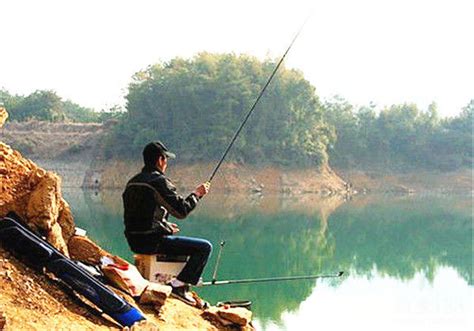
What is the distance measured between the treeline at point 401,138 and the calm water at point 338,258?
22983mm

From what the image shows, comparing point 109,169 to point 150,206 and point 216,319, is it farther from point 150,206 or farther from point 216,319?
point 150,206

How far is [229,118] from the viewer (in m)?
56.6

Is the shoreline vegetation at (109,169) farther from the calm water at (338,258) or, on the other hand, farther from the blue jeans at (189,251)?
the blue jeans at (189,251)

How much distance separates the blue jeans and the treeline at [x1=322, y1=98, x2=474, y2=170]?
6145 cm

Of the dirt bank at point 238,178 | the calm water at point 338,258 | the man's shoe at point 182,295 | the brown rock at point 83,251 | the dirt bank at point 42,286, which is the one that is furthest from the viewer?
the dirt bank at point 238,178

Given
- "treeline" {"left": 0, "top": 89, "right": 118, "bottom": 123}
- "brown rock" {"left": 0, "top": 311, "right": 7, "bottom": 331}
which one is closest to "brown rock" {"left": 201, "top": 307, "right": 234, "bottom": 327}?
"brown rock" {"left": 0, "top": 311, "right": 7, "bottom": 331}

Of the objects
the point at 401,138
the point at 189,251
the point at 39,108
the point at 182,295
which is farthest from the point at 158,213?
the point at 401,138

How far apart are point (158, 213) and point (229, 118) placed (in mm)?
50965

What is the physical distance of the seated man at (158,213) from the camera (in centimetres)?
566

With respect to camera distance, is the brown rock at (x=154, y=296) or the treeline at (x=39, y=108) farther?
the treeline at (x=39, y=108)

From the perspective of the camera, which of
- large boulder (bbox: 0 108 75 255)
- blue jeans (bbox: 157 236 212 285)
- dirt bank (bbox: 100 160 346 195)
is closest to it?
large boulder (bbox: 0 108 75 255)

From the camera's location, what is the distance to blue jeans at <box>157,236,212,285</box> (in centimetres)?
595

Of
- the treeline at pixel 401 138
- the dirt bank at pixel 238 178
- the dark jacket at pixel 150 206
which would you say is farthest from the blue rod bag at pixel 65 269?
the treeline at pixel 401 138

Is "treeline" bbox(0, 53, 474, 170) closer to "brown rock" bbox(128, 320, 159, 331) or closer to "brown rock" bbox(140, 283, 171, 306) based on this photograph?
"brown rock" bbox(140, 283, 171, 306)
